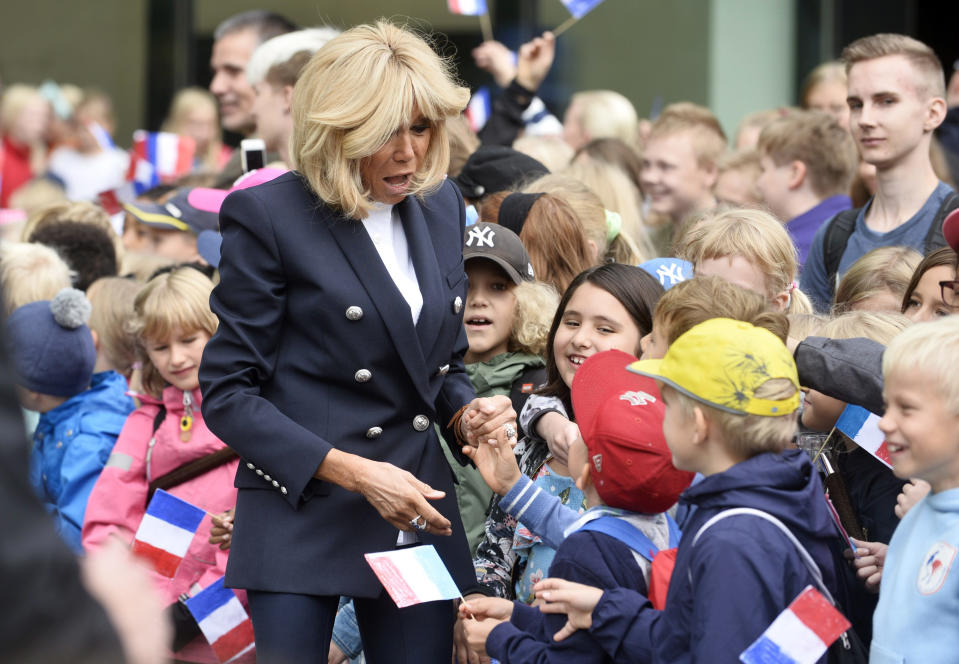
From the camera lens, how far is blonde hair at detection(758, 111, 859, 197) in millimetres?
5691

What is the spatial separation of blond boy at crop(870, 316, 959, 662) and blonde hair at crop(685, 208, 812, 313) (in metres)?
1.24

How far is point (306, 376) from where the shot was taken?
2.77m

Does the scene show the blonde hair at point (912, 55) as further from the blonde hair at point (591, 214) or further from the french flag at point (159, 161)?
the french flag at point (159, 161)

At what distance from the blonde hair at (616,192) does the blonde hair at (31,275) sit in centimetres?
225

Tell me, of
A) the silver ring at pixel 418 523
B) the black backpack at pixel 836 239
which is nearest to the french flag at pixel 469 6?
the black backpack at pixel 836 239

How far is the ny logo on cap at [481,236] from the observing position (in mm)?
3960

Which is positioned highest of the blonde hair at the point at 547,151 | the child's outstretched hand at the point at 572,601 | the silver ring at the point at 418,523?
the blonde hair at the point at 547,151

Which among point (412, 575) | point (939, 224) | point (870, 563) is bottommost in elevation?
point (870, 563)

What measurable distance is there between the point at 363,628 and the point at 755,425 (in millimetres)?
1087

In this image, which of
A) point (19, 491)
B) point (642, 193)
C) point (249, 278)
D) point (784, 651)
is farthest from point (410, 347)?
point (642, 193)

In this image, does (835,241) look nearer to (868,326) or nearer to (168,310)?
(868,326)

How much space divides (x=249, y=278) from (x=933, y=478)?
4.87 ft

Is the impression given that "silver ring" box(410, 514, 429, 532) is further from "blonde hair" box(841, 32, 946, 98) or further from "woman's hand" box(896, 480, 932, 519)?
"blonde hair" box(841, 32, 946, 98)

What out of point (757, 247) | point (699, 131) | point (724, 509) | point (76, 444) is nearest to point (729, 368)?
point (724, 509)
